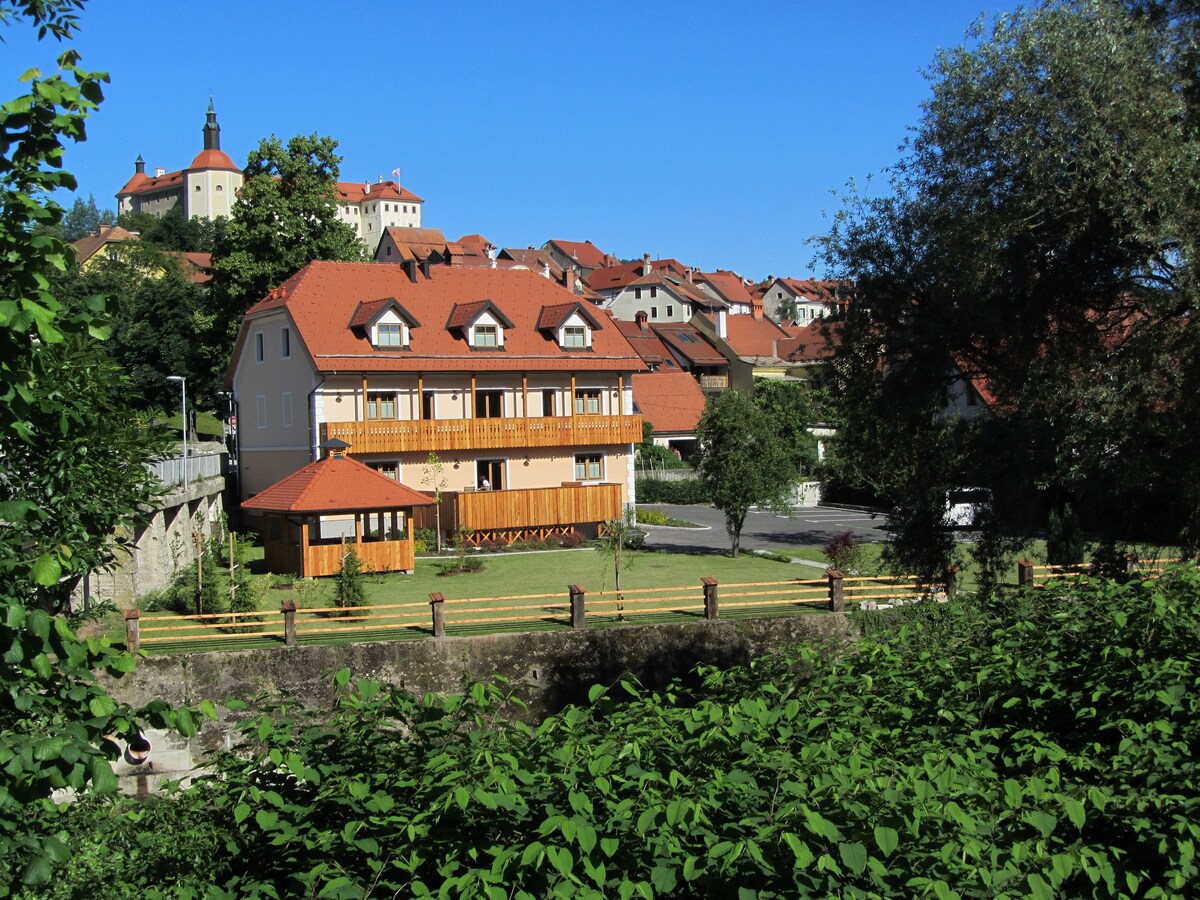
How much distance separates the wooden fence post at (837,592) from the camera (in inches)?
827

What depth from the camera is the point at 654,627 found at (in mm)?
19734

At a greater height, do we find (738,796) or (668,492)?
(668,492)

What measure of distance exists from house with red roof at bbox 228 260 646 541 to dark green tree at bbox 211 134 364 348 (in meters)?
4.64

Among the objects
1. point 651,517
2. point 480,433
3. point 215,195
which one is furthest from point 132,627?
point 215,195

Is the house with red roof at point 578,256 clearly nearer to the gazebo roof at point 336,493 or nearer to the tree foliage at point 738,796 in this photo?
the gazebo roof at point 336,493

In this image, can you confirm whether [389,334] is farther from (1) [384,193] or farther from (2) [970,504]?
(1) [384,193]

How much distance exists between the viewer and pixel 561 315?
38531 mm

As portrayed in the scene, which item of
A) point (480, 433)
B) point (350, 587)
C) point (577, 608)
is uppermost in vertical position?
point (480, 433)

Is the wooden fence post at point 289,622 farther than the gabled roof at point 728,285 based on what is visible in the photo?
No

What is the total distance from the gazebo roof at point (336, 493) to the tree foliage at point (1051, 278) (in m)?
16.3

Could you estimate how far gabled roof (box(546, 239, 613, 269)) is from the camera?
132 meters

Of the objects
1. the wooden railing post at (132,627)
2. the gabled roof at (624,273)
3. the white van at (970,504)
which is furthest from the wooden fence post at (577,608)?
the gabled roof at (624,273)

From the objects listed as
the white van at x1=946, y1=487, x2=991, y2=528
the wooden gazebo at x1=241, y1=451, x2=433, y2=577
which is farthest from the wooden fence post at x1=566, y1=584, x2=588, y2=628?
the wooden gazebo at x1=241, y1=451, x2=433, y2=577

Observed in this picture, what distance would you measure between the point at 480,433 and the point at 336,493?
900 centimetres
